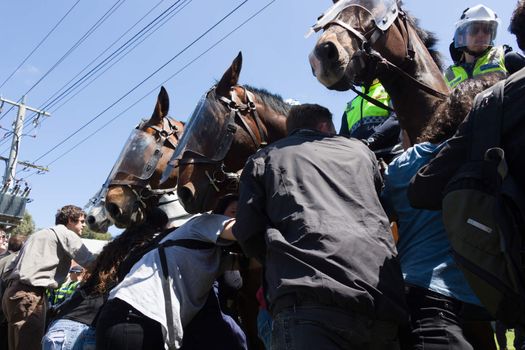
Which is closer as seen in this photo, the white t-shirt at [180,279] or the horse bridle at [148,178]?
the white t-shirt at [180,279]

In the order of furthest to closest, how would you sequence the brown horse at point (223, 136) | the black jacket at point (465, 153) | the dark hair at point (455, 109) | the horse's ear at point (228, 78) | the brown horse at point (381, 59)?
the horse's ear at point (228, 78), the brown horse at point (223, 136), the brown horse at point (381, 59), the dark hair at point (455, 109), the black jacket at point (465, 153)

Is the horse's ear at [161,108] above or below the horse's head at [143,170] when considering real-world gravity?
above

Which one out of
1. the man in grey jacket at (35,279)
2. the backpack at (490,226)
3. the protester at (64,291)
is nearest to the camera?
the backpack at (490,226)

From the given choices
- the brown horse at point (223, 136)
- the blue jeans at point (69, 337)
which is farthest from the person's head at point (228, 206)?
the blue jeans at point (69, 337)

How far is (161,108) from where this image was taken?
20.8 feet

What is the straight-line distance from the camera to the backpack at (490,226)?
186cm

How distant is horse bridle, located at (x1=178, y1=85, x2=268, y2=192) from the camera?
4727 millimetres

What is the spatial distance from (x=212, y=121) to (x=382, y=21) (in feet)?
5.88

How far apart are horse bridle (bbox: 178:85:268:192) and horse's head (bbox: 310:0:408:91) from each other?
52.6 inches

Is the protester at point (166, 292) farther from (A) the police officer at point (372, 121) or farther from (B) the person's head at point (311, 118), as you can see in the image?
(A) the police officer at point (372, 121)

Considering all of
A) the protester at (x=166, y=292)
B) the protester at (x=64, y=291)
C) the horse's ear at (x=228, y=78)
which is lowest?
the protester at (x=64, y=291)

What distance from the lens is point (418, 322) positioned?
8.41 ft

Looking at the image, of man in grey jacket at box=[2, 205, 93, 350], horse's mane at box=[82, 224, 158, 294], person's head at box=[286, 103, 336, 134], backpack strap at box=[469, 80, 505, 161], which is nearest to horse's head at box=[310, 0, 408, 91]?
person's head at box=[286, 103, 336, 134]

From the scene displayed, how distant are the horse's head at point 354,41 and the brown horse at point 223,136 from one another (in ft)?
4.47
